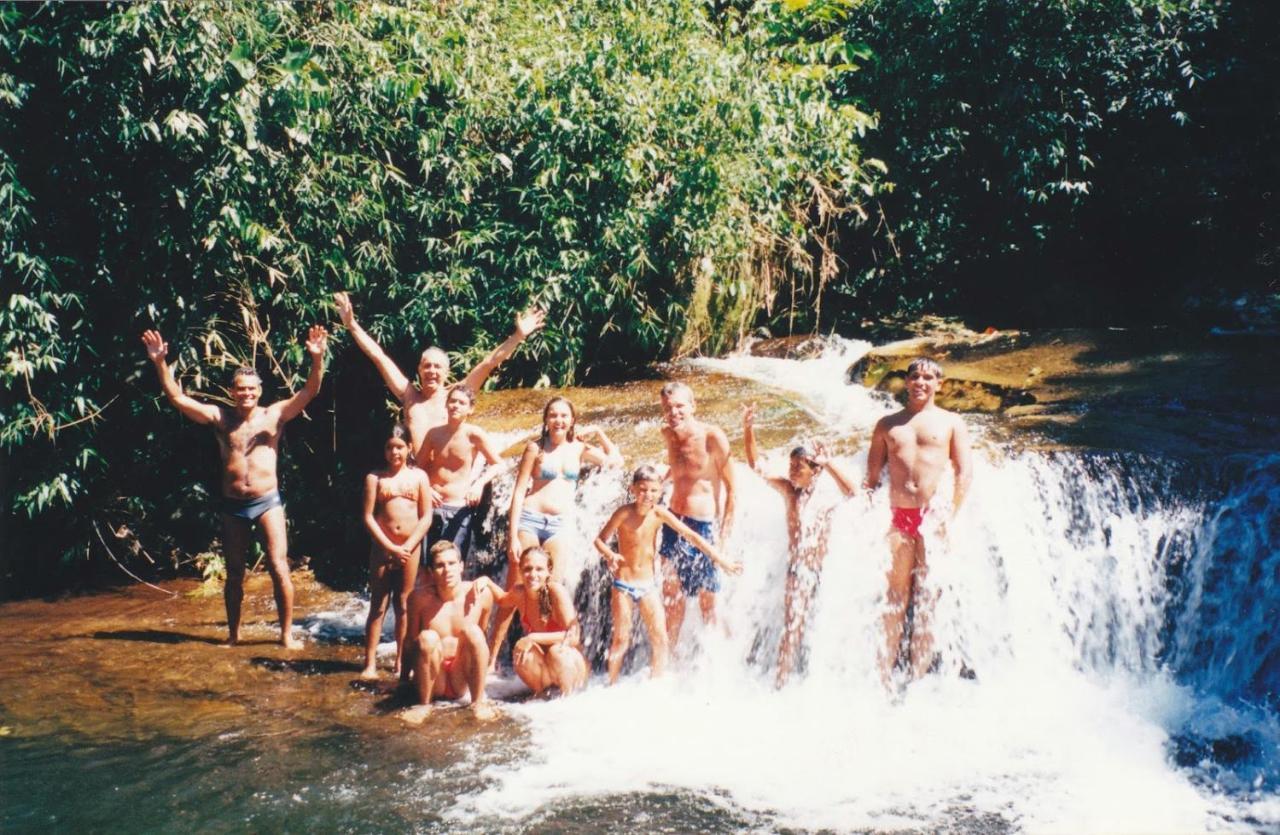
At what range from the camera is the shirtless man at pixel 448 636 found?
5930mm

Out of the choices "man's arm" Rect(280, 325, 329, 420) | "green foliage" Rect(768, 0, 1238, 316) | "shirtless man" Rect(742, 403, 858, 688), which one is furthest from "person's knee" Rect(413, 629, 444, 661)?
"green foliage" Rect(768, 0, 1238, 316)

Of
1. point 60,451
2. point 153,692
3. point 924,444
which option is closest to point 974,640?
point 924,444

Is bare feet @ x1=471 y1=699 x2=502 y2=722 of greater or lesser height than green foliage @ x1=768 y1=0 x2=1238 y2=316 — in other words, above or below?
below

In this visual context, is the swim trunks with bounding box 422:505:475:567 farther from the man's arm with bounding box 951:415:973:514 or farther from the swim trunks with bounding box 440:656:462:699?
the man's arm with bounding box 951:415:973:514

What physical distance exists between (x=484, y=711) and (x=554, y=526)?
1162 mm

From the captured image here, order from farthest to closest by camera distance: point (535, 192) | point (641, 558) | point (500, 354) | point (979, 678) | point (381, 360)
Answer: point (535, 192) → point (500, 354) → point (381, 360) → point (979, 678) → point (641, 558)

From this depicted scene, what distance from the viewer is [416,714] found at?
5824mm

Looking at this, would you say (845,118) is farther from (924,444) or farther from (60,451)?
(60,451)

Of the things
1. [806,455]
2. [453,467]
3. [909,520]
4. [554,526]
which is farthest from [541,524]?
[909,520]

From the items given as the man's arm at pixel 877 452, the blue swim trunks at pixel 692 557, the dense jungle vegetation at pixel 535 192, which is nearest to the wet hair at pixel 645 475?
the blue swim trunks at pixel 692 557

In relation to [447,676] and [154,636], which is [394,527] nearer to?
[447,676]

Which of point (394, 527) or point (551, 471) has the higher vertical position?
point (551, 471)

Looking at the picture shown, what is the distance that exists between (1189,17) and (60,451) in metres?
11.3

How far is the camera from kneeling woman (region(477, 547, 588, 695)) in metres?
6.14
